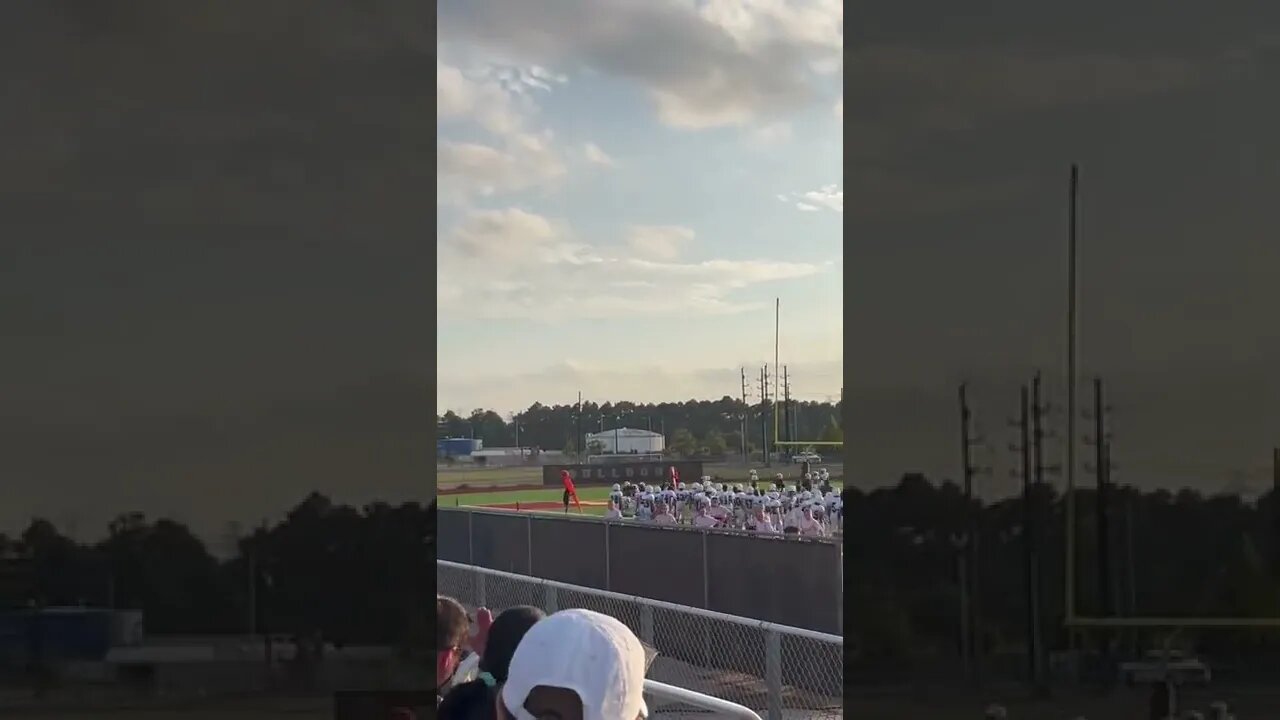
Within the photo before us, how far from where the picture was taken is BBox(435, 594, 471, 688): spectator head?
2375 millimetres

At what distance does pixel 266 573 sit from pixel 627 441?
19.0 m

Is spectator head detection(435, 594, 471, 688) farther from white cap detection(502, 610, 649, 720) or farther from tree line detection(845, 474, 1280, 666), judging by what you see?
white cap detection(502, 610, 649, 720)

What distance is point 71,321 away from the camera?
240 cm

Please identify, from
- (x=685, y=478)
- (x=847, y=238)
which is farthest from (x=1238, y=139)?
(x=685, y=478)

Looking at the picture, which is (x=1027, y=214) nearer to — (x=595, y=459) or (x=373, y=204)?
(x=373, y=204)

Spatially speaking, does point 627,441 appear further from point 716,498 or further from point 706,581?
point 706,581

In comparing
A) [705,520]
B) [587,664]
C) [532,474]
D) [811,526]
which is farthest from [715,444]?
[587,664]

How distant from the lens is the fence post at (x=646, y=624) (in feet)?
16.7

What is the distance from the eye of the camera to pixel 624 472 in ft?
64.7

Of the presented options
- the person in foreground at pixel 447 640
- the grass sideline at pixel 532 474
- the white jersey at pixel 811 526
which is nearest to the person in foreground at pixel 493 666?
the person in foreground at pixel 447 640

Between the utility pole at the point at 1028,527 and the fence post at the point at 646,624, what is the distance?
9.32ft

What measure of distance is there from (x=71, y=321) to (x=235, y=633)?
710mm

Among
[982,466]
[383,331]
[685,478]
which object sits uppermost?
[383,331]

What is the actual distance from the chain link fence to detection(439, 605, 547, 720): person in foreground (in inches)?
97.6
